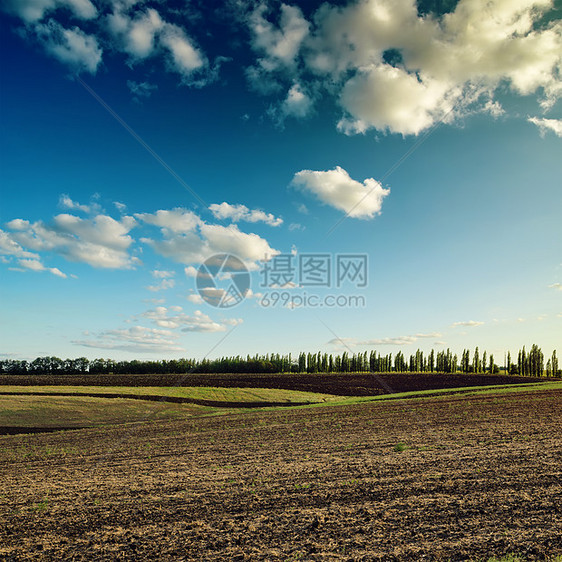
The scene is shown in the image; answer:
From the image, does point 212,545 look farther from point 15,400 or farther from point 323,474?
point 15,400

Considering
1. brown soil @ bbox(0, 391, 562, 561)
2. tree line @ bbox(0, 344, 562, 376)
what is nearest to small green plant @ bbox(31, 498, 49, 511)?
brown soil @ bbox(0, 391, 562, 561)

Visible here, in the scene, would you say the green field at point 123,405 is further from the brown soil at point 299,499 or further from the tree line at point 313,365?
the tree line at point 313,365

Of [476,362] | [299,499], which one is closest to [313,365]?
[476,362]

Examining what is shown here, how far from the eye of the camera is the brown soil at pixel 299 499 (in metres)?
7.78

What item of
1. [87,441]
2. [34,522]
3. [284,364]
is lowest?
[284,364]

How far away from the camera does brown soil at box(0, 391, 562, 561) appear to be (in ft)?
25.5

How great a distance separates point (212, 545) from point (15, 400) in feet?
164

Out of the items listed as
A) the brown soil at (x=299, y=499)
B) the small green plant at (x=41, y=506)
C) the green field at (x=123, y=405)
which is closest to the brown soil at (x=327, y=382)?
the green field at (x=123, y=405)

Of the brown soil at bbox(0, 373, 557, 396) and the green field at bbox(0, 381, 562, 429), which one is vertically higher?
the green field at bbox(0, 381, 562, 429)

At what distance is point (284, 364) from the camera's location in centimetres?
16950

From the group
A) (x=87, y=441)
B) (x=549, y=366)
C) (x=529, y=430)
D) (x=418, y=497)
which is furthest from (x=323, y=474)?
(x=549, y=366)

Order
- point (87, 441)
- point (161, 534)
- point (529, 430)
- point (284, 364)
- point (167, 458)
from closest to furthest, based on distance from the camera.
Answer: point (161, 534), point (167, 458), point (529, 430), point (87, 441), point (284, 364)

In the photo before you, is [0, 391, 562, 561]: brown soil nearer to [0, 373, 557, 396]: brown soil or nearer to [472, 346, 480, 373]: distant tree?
[0, 373, 557, 396]: brown soil

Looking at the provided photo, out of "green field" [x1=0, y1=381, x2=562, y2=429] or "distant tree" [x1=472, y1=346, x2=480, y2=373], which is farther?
"distant tree" [x1=472, y1=346, x2=480, y2=373]
